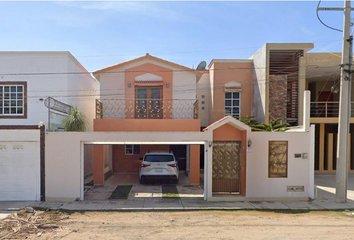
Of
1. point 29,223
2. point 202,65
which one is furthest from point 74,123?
point 202,65

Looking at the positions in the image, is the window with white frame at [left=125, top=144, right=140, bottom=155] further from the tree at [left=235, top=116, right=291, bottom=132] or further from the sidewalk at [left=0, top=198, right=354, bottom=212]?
the tree at [left=235, top=116, right=291, bottom=132]

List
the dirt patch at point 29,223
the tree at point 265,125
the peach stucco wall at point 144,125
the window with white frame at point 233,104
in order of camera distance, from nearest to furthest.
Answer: the dirt patch at point 29,223 → the tree at point 265,125 → the peach stucco wall at point 144,125 → the window with white frame at point 233,104

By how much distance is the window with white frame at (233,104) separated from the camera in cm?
1398

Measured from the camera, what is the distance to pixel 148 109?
12.0 metres

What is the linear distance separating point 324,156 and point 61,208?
14.6 meters

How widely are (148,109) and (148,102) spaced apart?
382mm

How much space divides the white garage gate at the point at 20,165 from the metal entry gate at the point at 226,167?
6083mm

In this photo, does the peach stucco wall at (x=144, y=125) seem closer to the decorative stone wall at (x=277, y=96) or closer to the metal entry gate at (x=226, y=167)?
the metal entry gate at (x=226, y=167)

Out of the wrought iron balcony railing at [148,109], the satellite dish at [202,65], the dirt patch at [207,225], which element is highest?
the satellite dish at [202,65]

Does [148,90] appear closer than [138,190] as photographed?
No

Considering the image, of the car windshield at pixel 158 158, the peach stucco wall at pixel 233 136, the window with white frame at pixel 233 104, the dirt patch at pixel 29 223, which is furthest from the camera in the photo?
the window with white frame at pixel 233 104

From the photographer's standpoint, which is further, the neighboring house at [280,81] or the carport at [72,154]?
the neighboring house at [280,81]

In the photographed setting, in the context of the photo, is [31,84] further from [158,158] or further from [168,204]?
[168,204]

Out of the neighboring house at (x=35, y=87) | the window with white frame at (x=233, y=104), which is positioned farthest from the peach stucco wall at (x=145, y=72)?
the window with white frame at (x=233, y=104)
